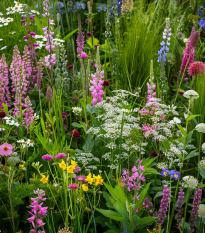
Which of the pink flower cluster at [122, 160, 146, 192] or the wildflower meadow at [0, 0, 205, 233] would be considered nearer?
the pink flower cluster at [122, 160, 146, 192]

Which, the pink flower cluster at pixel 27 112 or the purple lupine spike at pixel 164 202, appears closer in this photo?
the purple lupine spike at pixel 164 202

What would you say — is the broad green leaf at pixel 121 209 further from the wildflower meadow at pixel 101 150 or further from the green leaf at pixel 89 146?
the green leaf at pixel 89 146

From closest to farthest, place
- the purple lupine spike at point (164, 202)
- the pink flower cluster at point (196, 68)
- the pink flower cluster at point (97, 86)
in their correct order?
the purple lupine spike at point (164, 202)
the pink flower cluster at point (97, 86)
the pink flower cluster at point (196, 68)

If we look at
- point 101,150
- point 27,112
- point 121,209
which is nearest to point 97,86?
point 101,150

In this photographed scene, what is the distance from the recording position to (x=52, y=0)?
3986mm

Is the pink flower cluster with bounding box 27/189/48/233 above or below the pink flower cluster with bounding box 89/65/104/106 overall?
below

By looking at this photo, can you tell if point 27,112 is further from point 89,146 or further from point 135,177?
point 135,177

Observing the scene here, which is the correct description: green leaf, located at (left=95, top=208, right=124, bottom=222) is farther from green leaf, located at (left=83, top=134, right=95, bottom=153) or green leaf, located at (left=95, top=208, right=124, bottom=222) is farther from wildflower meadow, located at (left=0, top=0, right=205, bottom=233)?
green leaf, located at (left=83, top=134, right=95, bottom=153)

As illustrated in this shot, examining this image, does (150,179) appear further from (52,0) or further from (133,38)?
(52,0)

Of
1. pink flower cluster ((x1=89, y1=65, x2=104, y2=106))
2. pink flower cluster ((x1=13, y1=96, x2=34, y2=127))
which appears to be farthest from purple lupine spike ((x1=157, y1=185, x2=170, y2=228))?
pink flower cluster ((x1=13, y1=96, x2=34, y2=127))

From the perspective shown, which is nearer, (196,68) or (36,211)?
(36,211)

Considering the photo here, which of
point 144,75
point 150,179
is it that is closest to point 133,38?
point 144,75

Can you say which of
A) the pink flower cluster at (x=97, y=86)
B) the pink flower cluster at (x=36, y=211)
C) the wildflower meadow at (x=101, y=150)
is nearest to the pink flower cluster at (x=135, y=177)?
the wildflower meadow at (x=101, y=150)

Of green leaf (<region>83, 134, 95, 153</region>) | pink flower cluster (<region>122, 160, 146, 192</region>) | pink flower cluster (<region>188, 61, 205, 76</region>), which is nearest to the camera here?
pink flower cluster (<region>122, 160, 146, 192</region>)
